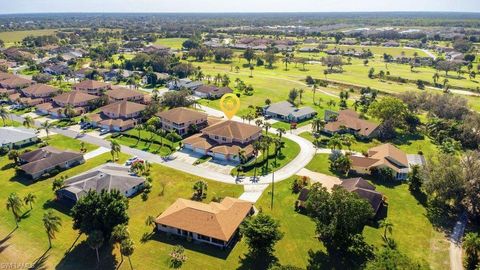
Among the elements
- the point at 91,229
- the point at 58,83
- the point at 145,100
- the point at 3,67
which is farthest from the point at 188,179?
the point at 3,67

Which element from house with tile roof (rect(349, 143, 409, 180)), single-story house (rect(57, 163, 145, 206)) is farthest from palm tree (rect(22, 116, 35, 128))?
house with tile roof (rect(349, 143, 409, 180))

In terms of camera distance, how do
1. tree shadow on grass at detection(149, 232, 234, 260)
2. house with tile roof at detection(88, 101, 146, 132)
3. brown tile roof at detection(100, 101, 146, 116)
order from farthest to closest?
brown tile roof at detection(100, 101, 146, 116) → house with tile roof at detection(88, 101, 146, 132) → tree shadow on grass at detection(149, 232, 234, 260)

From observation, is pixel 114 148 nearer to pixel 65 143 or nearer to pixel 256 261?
pixel 65 143

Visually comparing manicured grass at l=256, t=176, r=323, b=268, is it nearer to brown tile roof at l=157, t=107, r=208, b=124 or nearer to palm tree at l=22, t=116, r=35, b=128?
brown tile roof at l=157, t=107, r=208, b=124

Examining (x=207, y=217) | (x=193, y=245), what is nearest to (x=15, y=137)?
(x=207, y=217)

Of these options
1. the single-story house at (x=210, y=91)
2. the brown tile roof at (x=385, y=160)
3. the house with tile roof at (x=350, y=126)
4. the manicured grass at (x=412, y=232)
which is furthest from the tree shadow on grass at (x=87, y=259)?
the single-story house at (x=210, y=91)

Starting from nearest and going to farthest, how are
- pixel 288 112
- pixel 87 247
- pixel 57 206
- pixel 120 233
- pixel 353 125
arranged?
pixel 120 233 < pixel 87 247 < pixel 57 206 < pixel 353 125 < pixel 288 112
